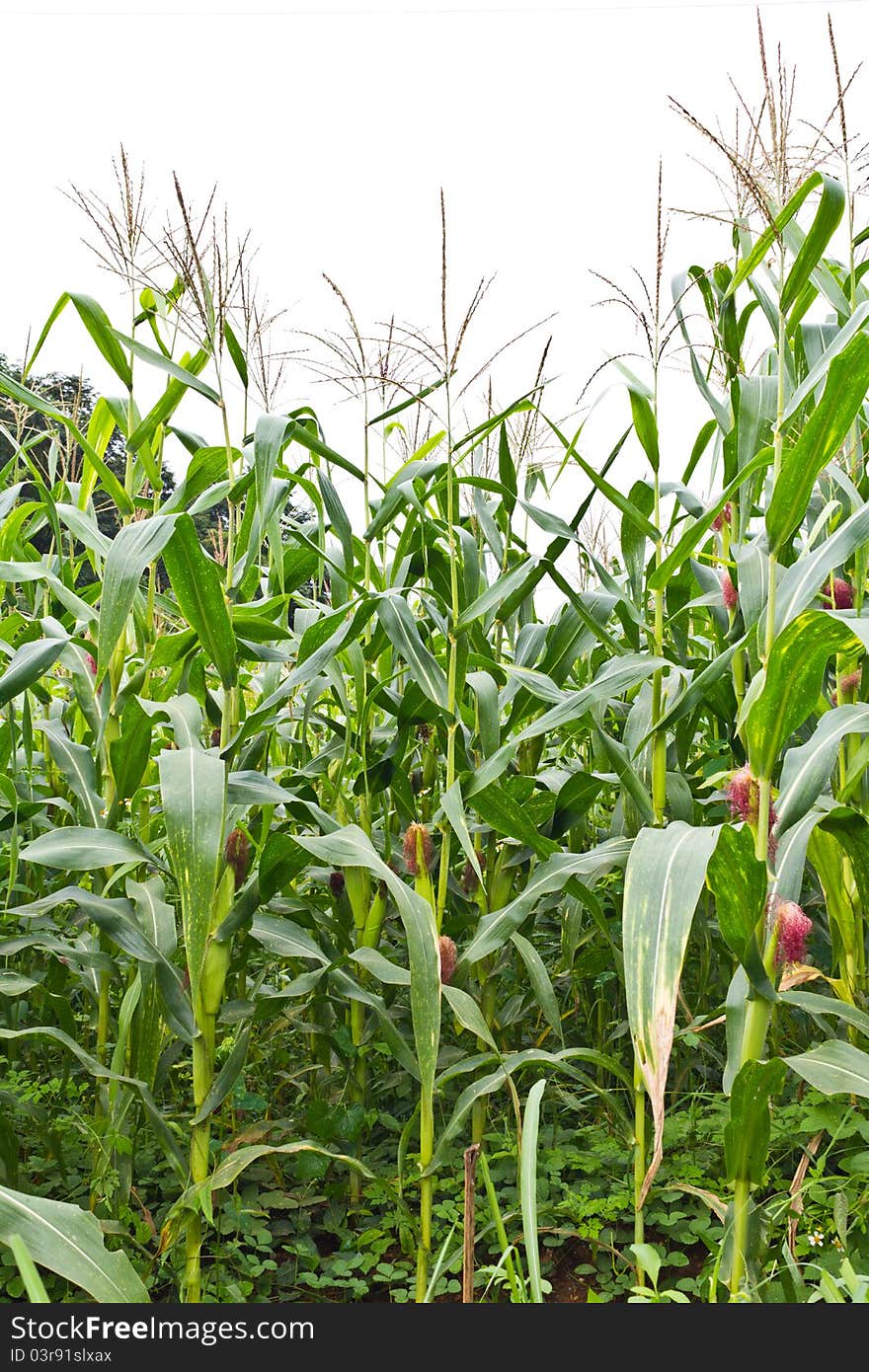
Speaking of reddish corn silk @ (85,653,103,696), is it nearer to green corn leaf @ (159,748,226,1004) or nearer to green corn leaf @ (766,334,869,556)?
green corn leaf @ (159,748,226,1004)

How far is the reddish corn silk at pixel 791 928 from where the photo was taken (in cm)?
116

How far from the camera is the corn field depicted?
124cm

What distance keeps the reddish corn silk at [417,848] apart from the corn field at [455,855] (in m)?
0.01

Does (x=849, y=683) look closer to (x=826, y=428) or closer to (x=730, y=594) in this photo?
(x=730, y=594)

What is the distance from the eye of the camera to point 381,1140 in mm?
2082

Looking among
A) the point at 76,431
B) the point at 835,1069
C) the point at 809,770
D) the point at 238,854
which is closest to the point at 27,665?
the point at 238,854

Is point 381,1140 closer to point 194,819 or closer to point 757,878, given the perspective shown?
point 194,819

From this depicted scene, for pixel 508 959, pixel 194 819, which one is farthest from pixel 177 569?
pixel 508 959

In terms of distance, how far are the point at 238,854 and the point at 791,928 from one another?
879mm

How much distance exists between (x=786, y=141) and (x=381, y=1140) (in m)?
1.96

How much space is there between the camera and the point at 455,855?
2.17 metres

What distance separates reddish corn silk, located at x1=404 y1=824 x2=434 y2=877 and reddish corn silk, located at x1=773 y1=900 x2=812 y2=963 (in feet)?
1.97

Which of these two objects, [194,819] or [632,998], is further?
[194,819]

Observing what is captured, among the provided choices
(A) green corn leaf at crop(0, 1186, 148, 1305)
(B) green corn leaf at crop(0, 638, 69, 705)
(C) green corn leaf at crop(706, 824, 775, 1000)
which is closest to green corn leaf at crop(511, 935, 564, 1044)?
(C) green corn leaf at crop(706, 824, 775, 1000)
